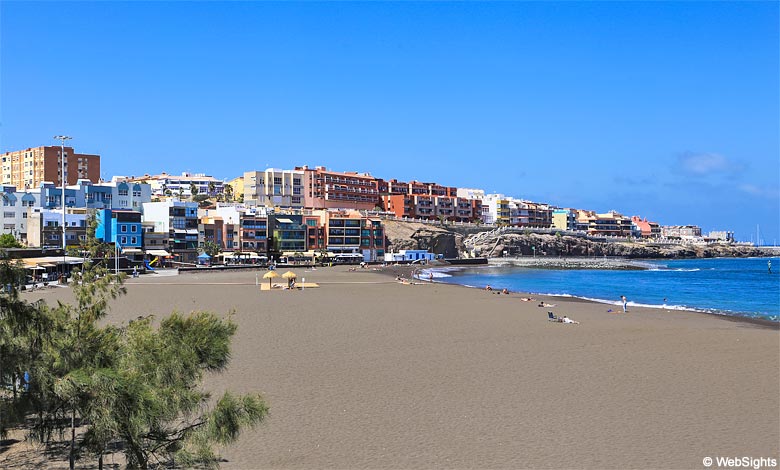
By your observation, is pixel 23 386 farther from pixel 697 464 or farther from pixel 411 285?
pixel 411 285

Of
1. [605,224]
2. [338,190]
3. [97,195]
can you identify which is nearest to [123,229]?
[97,195]

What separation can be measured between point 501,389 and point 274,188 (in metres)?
107

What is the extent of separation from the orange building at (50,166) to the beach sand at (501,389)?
3425 inches

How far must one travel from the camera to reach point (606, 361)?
1988cm

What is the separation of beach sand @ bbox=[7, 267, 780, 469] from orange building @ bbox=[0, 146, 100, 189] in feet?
285

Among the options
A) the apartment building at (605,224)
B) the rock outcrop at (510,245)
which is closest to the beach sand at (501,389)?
the rock outcrop at (510,245)

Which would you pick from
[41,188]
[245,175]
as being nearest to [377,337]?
[41,188]

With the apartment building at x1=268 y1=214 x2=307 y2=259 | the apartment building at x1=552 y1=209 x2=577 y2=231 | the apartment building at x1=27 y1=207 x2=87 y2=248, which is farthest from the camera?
the apartment building at x1=552 y1=209 x2=577 y2=231

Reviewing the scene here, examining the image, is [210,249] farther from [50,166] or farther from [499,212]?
[499,212]

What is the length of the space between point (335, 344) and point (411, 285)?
108 ft

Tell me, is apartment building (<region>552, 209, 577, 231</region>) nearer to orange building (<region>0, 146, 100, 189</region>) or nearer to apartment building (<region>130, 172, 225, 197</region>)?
apartment building (<region>130, 172, 225, 197</region>)

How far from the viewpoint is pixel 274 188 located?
120 meters

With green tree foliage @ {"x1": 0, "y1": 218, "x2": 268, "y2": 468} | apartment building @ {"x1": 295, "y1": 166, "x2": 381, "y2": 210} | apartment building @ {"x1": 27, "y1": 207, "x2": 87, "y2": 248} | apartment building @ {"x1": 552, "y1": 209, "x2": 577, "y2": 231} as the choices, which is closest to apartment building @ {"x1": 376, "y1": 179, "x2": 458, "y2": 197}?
apartment building @ {"x1": 295, "y1": 166, "x2": 381, "y2": 210}

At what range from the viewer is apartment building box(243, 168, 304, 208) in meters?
119
